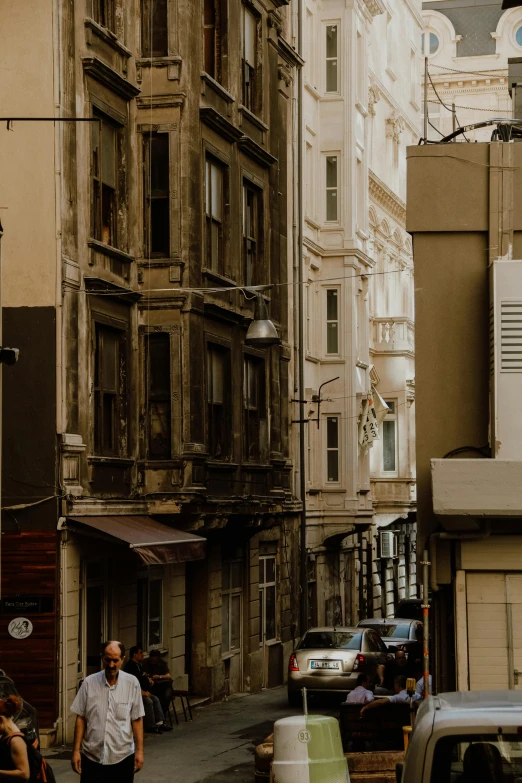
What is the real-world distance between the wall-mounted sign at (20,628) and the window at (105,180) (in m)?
6.42

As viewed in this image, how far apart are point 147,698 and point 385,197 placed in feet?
104

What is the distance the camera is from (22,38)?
77.5 ft

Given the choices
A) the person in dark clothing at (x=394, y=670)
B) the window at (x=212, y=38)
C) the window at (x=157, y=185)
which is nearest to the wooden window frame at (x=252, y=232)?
the window at (x=212, y=38)

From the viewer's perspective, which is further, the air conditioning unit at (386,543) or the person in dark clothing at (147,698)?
the air conditioning unit at (386,543)

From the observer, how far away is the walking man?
39.7ft

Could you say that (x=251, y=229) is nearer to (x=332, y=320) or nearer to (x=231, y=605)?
(x=231, y=605)

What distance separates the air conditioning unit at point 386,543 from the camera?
51.6 m

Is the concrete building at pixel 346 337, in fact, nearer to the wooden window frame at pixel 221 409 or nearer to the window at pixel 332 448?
the window at pixel 332 448

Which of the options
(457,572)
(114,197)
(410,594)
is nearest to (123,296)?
(114,197)

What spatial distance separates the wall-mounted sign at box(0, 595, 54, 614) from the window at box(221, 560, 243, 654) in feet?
31.9

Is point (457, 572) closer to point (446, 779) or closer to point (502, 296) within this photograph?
point (502, 296)

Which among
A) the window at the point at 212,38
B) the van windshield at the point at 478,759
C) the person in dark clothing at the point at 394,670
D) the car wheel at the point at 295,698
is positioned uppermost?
the window at the point at 212,38

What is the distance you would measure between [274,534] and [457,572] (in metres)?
19.6

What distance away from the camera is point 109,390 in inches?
1005
